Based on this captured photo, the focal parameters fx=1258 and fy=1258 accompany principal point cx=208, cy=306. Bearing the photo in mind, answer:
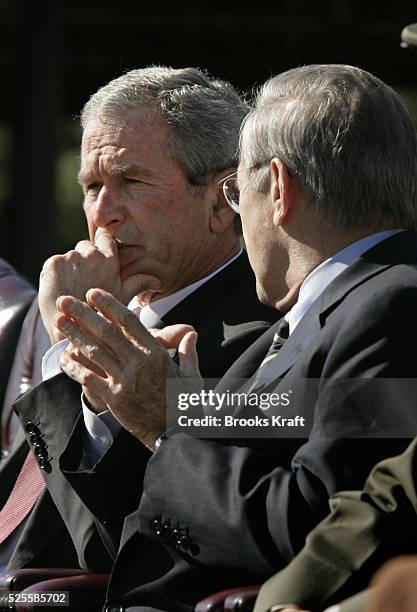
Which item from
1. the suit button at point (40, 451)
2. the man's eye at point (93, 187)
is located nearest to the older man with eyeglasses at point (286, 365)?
the suit button at point (40, 451)

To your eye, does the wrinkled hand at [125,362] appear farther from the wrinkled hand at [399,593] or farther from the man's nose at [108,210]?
the wrinkled hand at [399,593]

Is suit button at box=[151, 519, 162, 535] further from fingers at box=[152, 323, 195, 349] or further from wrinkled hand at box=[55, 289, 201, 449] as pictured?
fingers at box=[152, 323, 195, 349]

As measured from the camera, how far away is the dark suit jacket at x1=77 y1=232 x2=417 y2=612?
7.86 feet

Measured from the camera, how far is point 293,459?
2.47 meters

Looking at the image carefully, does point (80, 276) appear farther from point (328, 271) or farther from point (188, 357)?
point (328, 271)

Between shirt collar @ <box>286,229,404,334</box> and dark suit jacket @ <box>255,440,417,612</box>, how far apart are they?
59 cm

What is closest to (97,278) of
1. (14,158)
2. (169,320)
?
(169,320)

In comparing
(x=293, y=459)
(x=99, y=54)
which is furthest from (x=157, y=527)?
(x=99, y=54)

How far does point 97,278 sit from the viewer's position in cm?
334

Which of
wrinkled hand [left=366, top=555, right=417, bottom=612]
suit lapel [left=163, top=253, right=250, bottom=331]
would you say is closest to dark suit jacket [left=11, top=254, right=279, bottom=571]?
suit lapel [left=163, top=253, right=250, bottom=331]

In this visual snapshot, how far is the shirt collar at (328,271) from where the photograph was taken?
8.78 ft

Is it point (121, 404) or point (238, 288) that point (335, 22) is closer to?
point (238, 288)

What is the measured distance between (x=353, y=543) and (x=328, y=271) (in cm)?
71

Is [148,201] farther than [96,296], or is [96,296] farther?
[148,201]
